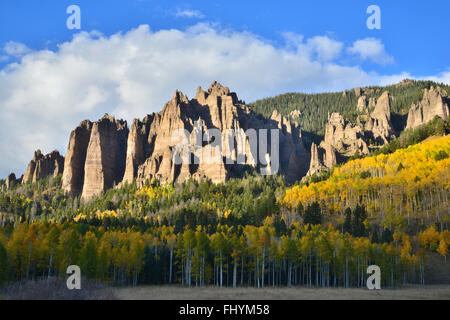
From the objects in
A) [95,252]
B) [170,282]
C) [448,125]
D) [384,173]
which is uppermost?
[448,125]

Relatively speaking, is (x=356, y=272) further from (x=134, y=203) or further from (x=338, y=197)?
(x=134, y=203)

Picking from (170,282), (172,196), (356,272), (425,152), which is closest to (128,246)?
(170,282)

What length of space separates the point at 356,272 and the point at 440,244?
21795mm

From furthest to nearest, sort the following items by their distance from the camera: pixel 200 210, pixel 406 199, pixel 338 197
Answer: pixel 200 210 → pixel 338 197 → pixel 406 199

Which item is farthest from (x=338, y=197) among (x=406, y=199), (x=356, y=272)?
(x=356, y=272)

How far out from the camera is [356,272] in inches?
2657

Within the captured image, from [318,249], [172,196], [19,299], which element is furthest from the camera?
[172,196]

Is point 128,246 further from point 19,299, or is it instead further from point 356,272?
point 356,272

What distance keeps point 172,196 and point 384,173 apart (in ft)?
276

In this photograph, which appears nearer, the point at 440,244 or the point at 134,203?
the point at 440,244

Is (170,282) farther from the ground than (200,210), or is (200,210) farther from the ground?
(200,210)

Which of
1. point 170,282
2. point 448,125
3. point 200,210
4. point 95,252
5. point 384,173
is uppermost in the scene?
point 448,125

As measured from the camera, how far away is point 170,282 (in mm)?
66375

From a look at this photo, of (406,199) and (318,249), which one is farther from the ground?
(406,199)
